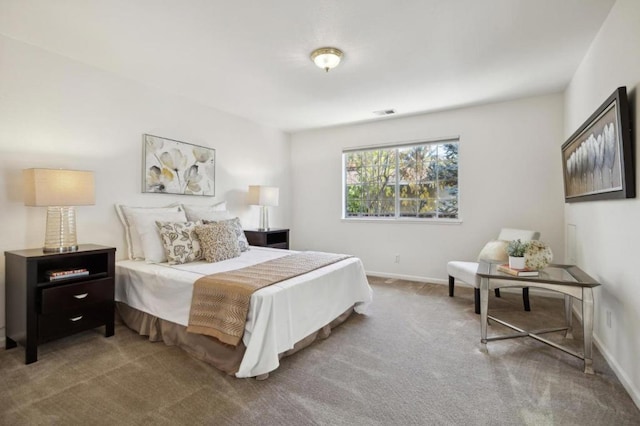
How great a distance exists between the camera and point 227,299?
207cm

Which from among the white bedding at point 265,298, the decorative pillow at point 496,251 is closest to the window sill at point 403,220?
the decorative pillow at point 496,251

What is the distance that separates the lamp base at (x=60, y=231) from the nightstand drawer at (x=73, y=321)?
0.49 m

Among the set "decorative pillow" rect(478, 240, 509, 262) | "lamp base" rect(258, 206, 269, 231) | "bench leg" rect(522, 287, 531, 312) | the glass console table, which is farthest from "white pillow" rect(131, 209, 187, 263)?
"bench leg" rect(522, 287, 531, 312)

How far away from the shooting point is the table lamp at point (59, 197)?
231 cm

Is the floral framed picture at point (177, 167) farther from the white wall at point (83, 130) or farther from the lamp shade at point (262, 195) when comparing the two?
the lamp shade at point (262, 195)

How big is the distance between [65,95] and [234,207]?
224 centimetres

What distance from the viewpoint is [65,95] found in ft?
9.16

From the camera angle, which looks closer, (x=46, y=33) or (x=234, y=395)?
(x=234, y=395)

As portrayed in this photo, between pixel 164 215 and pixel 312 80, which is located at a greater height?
pixel 312 80

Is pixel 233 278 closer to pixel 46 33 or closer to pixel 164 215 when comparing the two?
pixel 164 215

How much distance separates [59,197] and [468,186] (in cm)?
437

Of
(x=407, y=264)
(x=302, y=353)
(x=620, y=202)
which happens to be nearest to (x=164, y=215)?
(x=302, y=353)

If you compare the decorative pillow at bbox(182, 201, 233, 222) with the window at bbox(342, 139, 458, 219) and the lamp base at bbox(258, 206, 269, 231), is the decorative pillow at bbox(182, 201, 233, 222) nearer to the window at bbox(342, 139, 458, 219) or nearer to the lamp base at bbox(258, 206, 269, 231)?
the lamp base at bbox(258, 206, 269, 231)

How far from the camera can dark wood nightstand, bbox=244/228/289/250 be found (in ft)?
14.1
